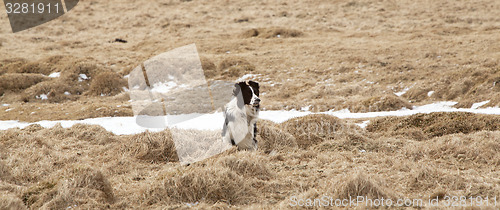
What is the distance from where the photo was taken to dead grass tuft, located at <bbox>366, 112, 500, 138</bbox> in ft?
27.2

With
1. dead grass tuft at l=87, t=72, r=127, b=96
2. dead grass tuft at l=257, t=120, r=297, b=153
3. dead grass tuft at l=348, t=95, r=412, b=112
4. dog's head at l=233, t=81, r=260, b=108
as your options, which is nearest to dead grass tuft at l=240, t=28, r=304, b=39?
dead grass tuft at l=87, t=72, r=127, b=96

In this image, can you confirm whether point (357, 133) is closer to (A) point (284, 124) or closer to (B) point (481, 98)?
(A) point (284, 124)

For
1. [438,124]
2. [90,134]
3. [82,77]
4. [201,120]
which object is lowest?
[82,77]

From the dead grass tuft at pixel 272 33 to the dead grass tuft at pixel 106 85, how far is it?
439 inches

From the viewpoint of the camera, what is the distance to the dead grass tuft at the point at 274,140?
25.0 feet

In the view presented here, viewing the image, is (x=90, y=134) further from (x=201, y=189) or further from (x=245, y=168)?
(x=201, y=189)

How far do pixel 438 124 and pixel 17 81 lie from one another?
17.7 metres

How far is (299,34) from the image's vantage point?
27.0 metres

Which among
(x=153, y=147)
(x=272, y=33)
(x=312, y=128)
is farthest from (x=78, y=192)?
(x=272, y=33)

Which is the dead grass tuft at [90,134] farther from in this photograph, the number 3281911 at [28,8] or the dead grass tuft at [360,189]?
the number 3281911 at [28,8]

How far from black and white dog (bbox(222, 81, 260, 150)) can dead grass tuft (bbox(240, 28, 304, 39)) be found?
793 inches

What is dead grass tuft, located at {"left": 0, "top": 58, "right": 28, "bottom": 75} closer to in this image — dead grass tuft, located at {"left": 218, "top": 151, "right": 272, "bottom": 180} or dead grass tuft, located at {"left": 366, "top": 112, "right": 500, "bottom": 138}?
dead grass tuft, located at {"left": 218, "top": 151, "right": 272, "bottom": 180}

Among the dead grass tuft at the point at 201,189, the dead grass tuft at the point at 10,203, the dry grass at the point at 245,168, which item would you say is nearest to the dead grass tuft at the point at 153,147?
the dry grass at the point at 245,168

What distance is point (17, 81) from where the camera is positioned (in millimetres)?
18094
